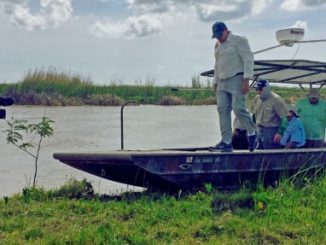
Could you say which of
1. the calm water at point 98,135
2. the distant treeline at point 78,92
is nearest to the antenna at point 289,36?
the calm water at point 98,135

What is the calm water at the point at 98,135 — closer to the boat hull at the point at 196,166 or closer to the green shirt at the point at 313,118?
the boat hull at the point at 196,166

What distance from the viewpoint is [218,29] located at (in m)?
7.58

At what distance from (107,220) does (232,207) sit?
1347 millimetres

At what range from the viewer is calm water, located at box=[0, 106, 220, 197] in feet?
32.0

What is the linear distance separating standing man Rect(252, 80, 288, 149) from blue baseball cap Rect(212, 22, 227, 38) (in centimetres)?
128

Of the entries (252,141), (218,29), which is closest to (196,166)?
(252,141)

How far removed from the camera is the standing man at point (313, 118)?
28.9 ft

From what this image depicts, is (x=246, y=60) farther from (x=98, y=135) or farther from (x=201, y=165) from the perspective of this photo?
(x=98, y=135)

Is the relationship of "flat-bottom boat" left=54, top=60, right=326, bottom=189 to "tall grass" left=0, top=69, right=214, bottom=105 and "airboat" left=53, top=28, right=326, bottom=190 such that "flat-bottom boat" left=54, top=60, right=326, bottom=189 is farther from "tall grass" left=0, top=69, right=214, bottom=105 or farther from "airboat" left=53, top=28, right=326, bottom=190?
"tall grass" left=0, top=69, right=214, bottom=105

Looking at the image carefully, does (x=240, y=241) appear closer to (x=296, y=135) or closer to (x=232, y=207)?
(x=232, y=207)

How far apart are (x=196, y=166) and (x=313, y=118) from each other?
2176 mm

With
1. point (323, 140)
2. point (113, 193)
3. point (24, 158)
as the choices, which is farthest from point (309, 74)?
point (24, 158)

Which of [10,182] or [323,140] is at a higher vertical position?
[323,140]

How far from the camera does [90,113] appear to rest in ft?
73.0
